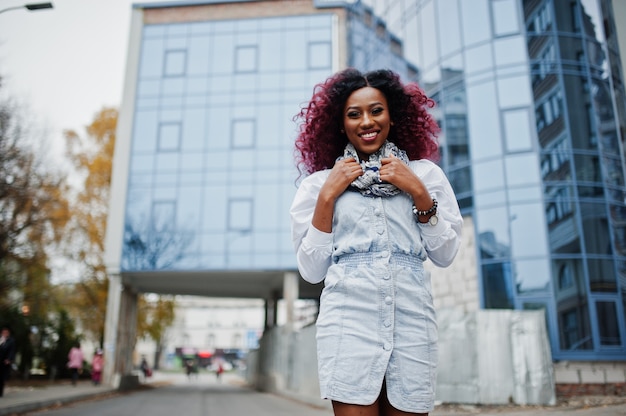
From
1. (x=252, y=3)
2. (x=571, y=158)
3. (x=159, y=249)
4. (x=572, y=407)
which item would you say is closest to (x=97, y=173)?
(x=159, y=249)

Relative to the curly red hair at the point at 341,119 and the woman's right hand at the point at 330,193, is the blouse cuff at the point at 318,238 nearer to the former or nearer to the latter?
the woman's right hand at the point at 330,193

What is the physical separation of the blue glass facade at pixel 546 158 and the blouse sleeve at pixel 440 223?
1392 cm

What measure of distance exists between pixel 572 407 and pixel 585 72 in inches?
382

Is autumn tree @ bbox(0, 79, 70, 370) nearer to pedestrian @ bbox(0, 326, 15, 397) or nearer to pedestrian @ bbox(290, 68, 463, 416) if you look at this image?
pedestrian @ bbox(0, 326, 15, 397)

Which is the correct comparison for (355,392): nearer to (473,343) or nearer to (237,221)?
(473,343)

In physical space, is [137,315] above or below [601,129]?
below

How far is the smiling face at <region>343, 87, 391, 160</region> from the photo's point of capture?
2451 mm

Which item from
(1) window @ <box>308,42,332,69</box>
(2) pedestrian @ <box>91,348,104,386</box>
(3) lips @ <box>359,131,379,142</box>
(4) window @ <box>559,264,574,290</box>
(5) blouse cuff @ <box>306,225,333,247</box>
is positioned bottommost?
(2) pedestrian @ <box>91,348,104,386</box>

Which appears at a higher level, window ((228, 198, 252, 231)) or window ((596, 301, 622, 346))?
window ((228, 198, 252, 231))

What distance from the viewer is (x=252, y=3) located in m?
27.5

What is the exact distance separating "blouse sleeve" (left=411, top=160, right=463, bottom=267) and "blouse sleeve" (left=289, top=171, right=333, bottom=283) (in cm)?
39

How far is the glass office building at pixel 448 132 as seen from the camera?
15.6m

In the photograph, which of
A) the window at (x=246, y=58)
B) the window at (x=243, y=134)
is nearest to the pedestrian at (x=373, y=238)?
the window at (x=243, y=134)

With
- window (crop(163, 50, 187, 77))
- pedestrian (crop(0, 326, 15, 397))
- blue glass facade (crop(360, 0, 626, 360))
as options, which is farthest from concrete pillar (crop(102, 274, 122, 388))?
blue glass facade (crop(360, 0, 626, 360))
